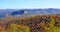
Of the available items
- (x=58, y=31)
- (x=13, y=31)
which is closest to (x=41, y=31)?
(x=58, y=31)

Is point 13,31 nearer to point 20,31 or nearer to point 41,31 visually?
point 20,31

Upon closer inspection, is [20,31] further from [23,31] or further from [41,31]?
[41,31]

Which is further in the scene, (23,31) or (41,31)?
(41,31)

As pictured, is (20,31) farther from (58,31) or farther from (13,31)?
(58,31)

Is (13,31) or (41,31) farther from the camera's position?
(41,31)

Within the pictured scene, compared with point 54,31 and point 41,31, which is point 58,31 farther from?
point 41,31

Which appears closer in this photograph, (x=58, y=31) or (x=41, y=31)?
(x=58, y=31)

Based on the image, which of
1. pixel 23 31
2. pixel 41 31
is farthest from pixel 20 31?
pixel 41 31
